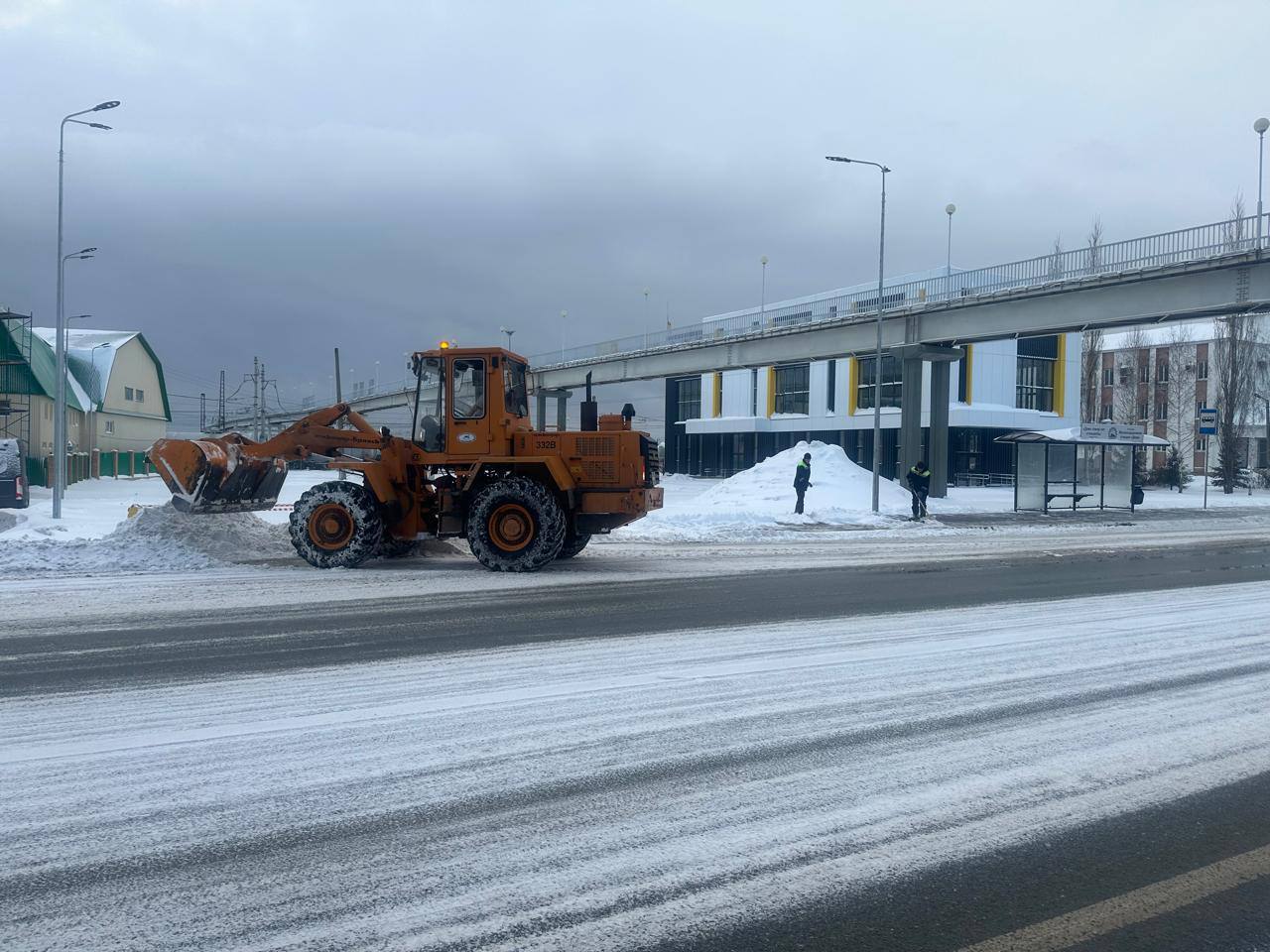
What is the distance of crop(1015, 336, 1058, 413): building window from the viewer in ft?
188

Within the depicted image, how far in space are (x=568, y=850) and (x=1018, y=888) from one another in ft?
5.92

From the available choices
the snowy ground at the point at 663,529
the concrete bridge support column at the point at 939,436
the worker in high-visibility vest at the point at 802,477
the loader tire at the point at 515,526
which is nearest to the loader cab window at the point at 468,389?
the loader tire at the point at 515,526

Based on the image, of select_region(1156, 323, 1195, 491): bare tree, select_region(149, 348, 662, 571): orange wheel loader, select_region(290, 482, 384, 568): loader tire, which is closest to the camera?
select_region(290, 482, 384, 568): loader tire

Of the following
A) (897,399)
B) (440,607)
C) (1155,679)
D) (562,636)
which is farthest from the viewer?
(897,399)

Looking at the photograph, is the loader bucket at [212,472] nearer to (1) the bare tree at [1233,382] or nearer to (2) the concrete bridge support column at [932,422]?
(2) the concrete bridge support column at [932,422]

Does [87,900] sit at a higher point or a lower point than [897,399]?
lower

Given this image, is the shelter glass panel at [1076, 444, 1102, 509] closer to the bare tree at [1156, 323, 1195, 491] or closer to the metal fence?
the metal fence

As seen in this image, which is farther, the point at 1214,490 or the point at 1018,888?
the point at 1214,490

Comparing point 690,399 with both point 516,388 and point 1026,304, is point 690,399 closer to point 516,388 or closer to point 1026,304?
point 1026,304

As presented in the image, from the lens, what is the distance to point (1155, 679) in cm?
772

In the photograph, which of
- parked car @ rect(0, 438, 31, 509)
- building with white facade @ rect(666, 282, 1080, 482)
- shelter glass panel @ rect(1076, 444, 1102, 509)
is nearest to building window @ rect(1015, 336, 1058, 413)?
building with white facade @ rect(666, 282, 1080, 482)

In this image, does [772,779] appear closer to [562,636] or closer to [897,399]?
[562,636]

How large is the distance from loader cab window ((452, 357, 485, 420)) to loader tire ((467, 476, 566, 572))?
3.57ft

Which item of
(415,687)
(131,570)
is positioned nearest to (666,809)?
(415,687)
